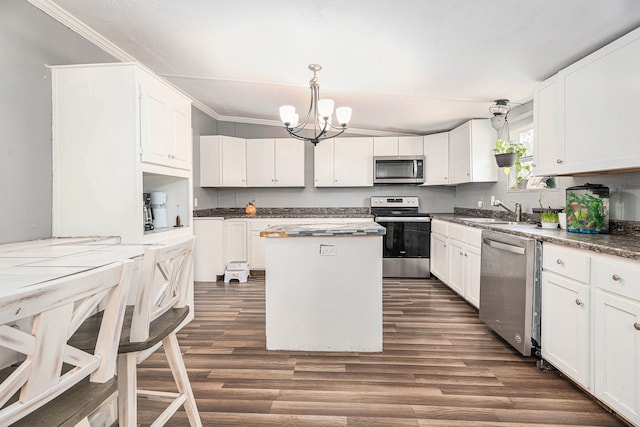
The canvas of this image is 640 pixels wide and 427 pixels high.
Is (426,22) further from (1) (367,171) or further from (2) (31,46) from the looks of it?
(1) (367,171)

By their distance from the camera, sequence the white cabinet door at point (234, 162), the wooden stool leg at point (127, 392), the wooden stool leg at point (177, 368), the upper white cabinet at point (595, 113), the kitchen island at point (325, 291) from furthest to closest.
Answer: the white cabinet door at point (234, 162) → the kitchen island at point (325, 291) → the upper white cabinet at point (595, 113) → the wooden stool leg at point (177, 368) → the wooden stool leg at point (127, 392)

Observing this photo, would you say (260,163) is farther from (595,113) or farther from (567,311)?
(567,311)

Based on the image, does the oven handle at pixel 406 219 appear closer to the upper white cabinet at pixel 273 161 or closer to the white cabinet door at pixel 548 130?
the upper white cabinet at pixel 273 161

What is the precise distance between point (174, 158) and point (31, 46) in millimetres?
1095

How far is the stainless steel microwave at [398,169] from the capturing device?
507 cm

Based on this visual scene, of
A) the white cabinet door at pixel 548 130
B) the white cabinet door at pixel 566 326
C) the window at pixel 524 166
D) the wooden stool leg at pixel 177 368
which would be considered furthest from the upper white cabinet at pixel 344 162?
the wooden stool leg at pixel 177 368

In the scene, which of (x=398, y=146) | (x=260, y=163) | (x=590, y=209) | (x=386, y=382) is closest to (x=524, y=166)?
(x=590, y=209)

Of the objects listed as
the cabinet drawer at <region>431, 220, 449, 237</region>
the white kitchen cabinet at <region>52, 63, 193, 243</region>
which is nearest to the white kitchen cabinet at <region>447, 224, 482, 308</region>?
the cabinet drawer at <region>431, 220, 449, 237</region>

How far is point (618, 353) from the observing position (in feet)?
5.29

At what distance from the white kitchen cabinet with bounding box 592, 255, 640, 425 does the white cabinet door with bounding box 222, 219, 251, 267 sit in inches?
160

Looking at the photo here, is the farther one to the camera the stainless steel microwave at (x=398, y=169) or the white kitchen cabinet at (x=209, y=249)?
the stainless steel microwave at (x=398, y=169)

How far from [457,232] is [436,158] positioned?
5.35ft

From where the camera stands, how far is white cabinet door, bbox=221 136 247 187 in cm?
498

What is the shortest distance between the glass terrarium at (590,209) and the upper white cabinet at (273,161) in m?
3.56
